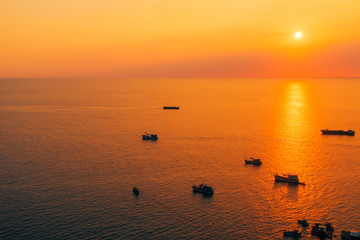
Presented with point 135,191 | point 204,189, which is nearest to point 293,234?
point 204,189

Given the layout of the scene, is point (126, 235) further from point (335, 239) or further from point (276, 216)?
point (335, 239)

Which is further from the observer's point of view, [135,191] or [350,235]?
[135,191]

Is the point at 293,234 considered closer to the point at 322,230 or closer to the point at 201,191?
the point at 322,230

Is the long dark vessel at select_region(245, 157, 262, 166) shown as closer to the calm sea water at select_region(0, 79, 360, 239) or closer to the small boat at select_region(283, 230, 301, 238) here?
the calm sea water at select_region(0, 79, 360, 239)

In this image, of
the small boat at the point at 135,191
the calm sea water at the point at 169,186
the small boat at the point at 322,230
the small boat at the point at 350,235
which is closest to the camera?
the small boat at the point at 350,235

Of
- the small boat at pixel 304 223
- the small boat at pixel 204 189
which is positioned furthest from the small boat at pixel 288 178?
the small boat at pixel 304 223

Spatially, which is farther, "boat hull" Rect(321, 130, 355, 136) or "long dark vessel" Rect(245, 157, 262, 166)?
"boat hull" Rect(321, 130, 355, 136)

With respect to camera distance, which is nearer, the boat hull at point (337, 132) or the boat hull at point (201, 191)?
the boat hull at point (201, 191)

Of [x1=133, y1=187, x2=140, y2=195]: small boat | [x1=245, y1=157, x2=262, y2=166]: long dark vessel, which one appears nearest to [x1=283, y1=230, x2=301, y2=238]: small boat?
[x1=133, y1=187, x2=140, y2=195]: small boat

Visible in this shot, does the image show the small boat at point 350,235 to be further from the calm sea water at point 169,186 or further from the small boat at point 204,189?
the small boat at point 204,189

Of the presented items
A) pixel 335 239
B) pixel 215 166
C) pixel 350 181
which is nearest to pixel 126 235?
pixel 335 239
